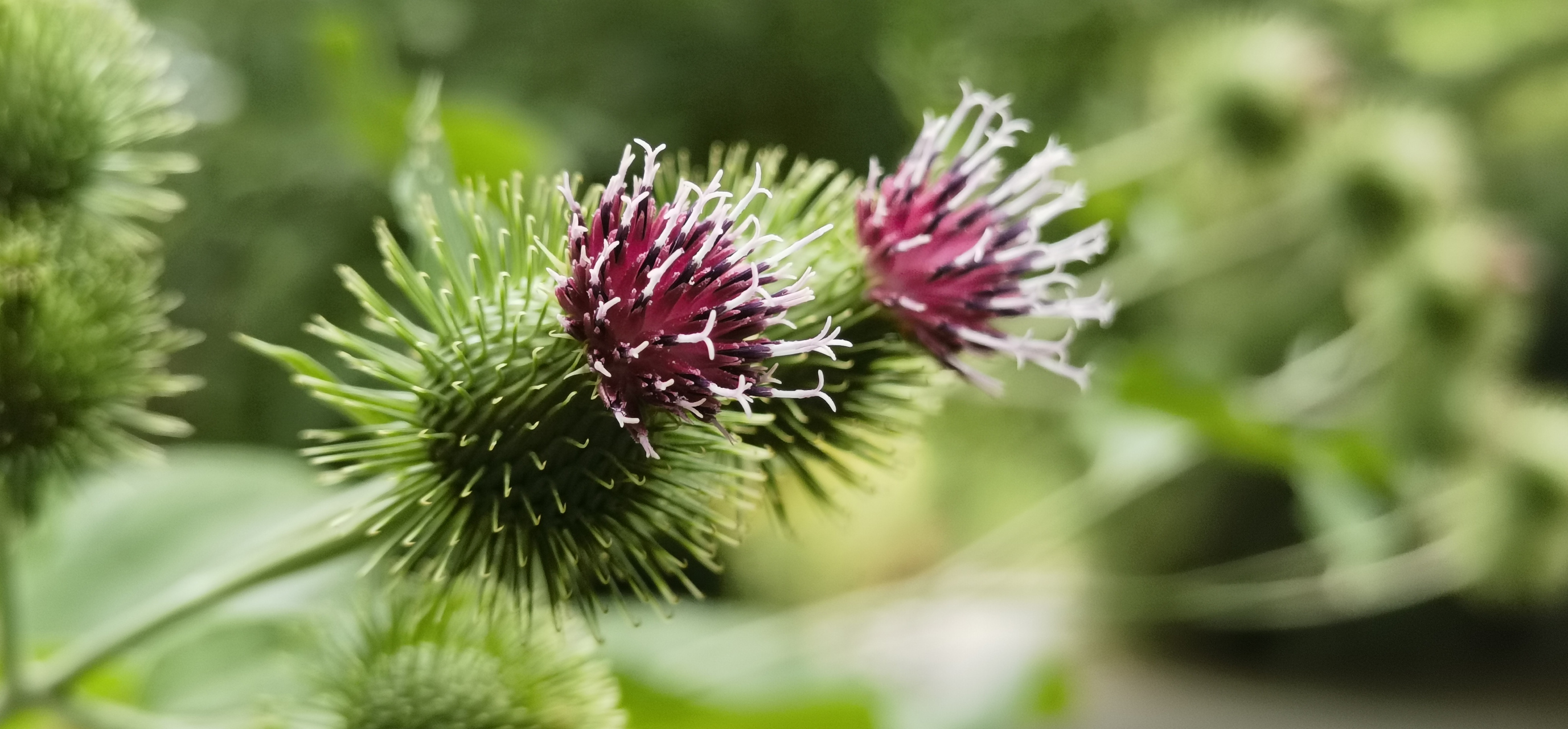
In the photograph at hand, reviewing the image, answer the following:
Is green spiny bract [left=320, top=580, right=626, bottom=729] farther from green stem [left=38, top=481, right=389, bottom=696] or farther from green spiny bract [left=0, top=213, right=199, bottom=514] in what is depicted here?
green spiny bract [left=0, top=213, right=199, bottom=514]

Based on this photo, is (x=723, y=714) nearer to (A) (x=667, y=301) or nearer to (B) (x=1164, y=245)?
(A) (x=667, y=301)

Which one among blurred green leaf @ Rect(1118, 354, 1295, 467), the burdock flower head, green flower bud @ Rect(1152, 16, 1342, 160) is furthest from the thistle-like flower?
green flower bud @ Rect(1152, 16, 1342, 160)

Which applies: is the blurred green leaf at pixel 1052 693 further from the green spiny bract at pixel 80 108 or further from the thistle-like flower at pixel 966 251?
the green spiny bract at pixel 80 108

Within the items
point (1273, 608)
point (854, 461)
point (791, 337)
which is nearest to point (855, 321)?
point (791, 337)

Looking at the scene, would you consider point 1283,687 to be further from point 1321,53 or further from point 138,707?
point 138,707

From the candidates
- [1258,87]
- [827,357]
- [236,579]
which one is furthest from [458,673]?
[1258,87]

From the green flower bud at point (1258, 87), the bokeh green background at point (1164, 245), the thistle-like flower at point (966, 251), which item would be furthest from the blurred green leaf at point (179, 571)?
the green flower bud at point (1258, 87)
